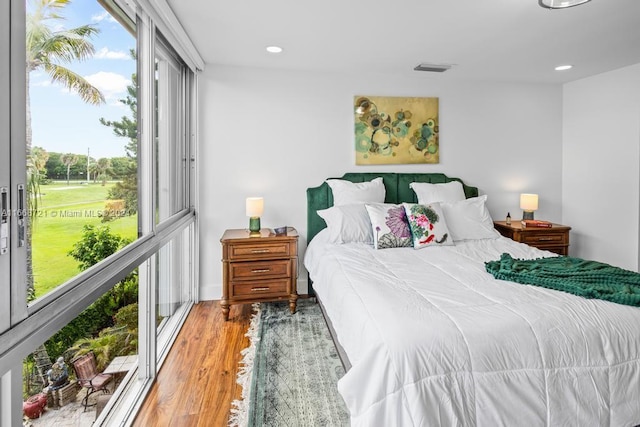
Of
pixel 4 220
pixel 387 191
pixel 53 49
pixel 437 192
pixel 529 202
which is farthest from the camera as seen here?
pixel 529 202

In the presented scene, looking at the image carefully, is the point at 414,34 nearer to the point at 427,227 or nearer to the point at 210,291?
the point at 427,227

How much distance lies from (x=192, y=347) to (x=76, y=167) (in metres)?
1.70

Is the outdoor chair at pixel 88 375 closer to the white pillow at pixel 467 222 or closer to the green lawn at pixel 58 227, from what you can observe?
the green lawn at pixel 58 227

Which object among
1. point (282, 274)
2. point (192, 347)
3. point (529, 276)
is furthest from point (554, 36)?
point (192, 347)

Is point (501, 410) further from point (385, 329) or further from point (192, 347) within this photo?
point (192, 347)

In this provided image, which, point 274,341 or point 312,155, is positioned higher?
point 312,155

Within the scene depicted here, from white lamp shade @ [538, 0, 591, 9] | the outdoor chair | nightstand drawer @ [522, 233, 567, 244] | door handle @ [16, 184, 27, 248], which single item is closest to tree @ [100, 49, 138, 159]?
door handle @ [16, 184, 27, 248]

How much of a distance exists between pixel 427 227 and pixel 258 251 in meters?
1.50

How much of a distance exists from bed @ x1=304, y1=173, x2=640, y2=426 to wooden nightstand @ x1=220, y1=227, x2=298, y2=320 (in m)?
1.52

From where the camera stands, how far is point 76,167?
1494mm

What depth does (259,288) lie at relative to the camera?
3.24 metres

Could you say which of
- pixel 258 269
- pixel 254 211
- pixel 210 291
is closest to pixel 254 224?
pixel 254 211

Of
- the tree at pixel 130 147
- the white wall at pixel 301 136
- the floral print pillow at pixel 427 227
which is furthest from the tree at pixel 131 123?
the floral print pillow at pixel 427 227

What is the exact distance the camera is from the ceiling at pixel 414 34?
2.33 meters
